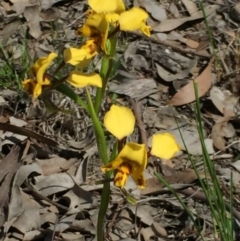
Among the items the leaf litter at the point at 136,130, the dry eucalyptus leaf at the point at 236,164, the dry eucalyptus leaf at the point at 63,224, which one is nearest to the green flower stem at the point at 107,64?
the leaf litter at the point at 136,130

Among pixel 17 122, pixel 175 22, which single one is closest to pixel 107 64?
pixel 17 122

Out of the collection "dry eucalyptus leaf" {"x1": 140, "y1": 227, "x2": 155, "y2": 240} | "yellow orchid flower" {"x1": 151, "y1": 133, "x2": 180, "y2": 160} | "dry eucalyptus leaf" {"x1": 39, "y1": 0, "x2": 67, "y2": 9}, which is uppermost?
Answer: "yellow orchid flower" {"x1": 151, "y1": 133, "x2": 180, "y2": 160}

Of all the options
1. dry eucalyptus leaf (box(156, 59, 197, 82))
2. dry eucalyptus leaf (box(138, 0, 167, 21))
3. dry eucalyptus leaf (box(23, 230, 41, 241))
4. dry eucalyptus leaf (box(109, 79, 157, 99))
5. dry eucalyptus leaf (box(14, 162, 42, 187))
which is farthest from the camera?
dry eucalyptus leaf (box(138, 0, 167, 21))

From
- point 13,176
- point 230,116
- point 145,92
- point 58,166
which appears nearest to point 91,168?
point 58,166

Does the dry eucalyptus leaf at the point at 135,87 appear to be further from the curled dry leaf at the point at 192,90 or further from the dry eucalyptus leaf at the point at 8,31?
the dry eucalyptus leaf at the point at 8,31

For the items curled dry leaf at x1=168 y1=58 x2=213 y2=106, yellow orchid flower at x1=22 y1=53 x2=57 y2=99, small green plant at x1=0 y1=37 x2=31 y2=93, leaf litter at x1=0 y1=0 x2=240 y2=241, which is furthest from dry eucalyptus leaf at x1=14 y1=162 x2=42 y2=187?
yellow orchid flower at x1=22 y1=53 x2=57 y2=99

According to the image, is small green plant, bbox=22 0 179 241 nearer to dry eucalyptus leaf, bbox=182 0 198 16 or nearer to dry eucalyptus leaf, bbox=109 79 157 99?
dry eucalyptus leaf, bbox=109 79 157 99

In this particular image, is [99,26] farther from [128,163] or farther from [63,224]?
[63,224]

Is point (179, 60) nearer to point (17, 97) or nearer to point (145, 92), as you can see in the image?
point (145, 92)
